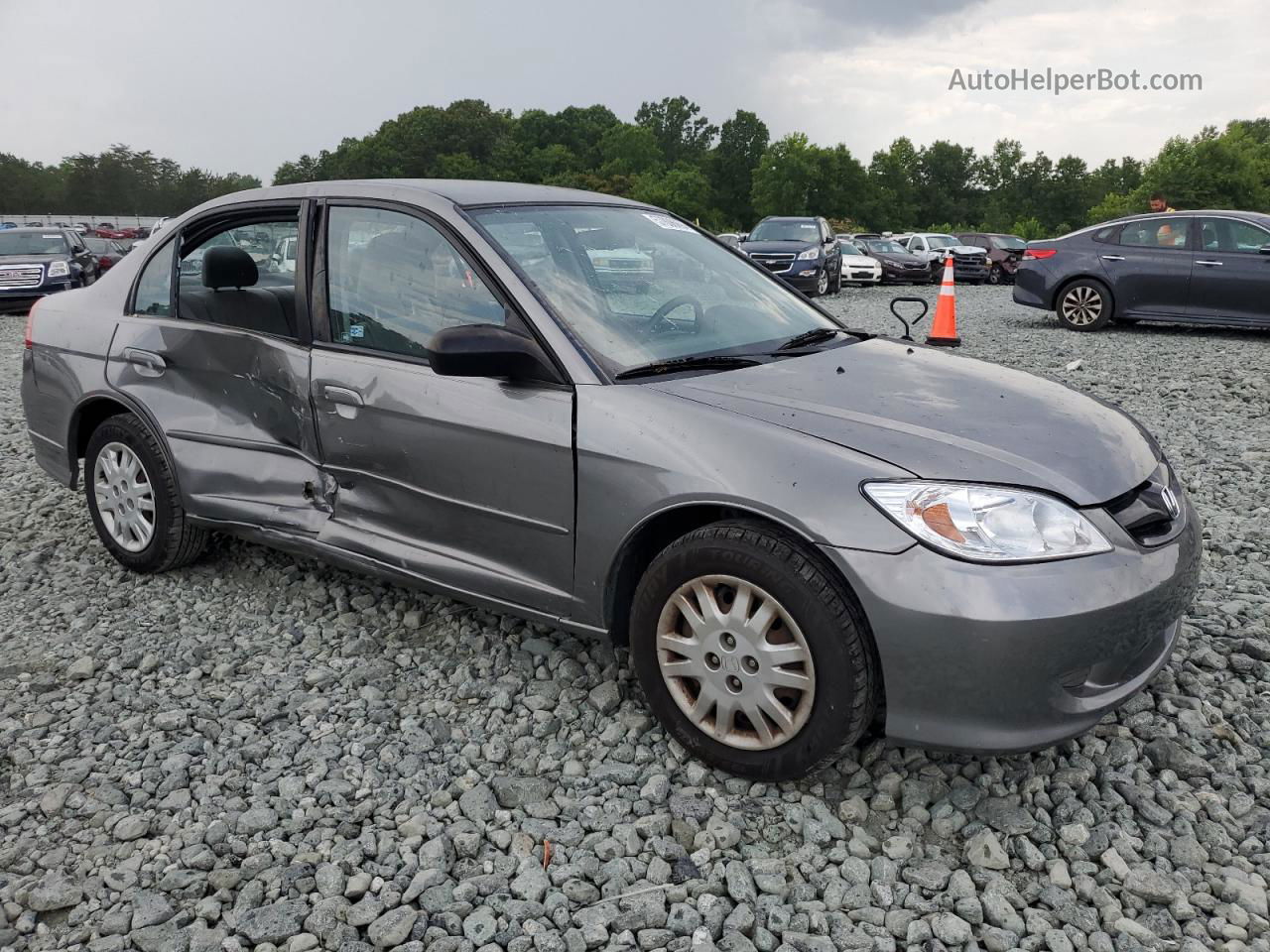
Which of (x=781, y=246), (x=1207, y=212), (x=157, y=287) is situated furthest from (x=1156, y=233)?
(x=157, y=287)

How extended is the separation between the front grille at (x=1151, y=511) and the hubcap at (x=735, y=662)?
913mm

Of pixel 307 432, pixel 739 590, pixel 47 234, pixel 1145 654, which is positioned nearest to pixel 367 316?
pixel 307 432

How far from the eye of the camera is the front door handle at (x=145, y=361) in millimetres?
4188

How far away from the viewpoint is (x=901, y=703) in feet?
8.42

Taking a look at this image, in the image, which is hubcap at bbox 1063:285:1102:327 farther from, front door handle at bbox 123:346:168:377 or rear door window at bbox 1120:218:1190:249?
front door handle at bbox 123:346:168:377

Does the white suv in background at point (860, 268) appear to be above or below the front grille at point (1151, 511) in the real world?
above

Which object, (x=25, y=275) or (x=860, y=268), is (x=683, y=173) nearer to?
(x=860, y=268)

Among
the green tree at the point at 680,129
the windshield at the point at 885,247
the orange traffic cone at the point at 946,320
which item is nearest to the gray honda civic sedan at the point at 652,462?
the orange traffic cone at the point at 946,320

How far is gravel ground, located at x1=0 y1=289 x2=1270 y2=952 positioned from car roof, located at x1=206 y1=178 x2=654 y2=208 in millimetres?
1561

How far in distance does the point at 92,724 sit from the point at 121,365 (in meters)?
1.67

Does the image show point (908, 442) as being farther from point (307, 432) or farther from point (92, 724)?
point (92, 724)

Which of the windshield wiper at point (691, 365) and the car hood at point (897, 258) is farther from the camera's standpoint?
the car hood at point (897, 258)

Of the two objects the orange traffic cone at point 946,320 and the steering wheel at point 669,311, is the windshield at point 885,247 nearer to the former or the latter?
the orange traffic cone at point 946,320

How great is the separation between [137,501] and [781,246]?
16.3 meters
